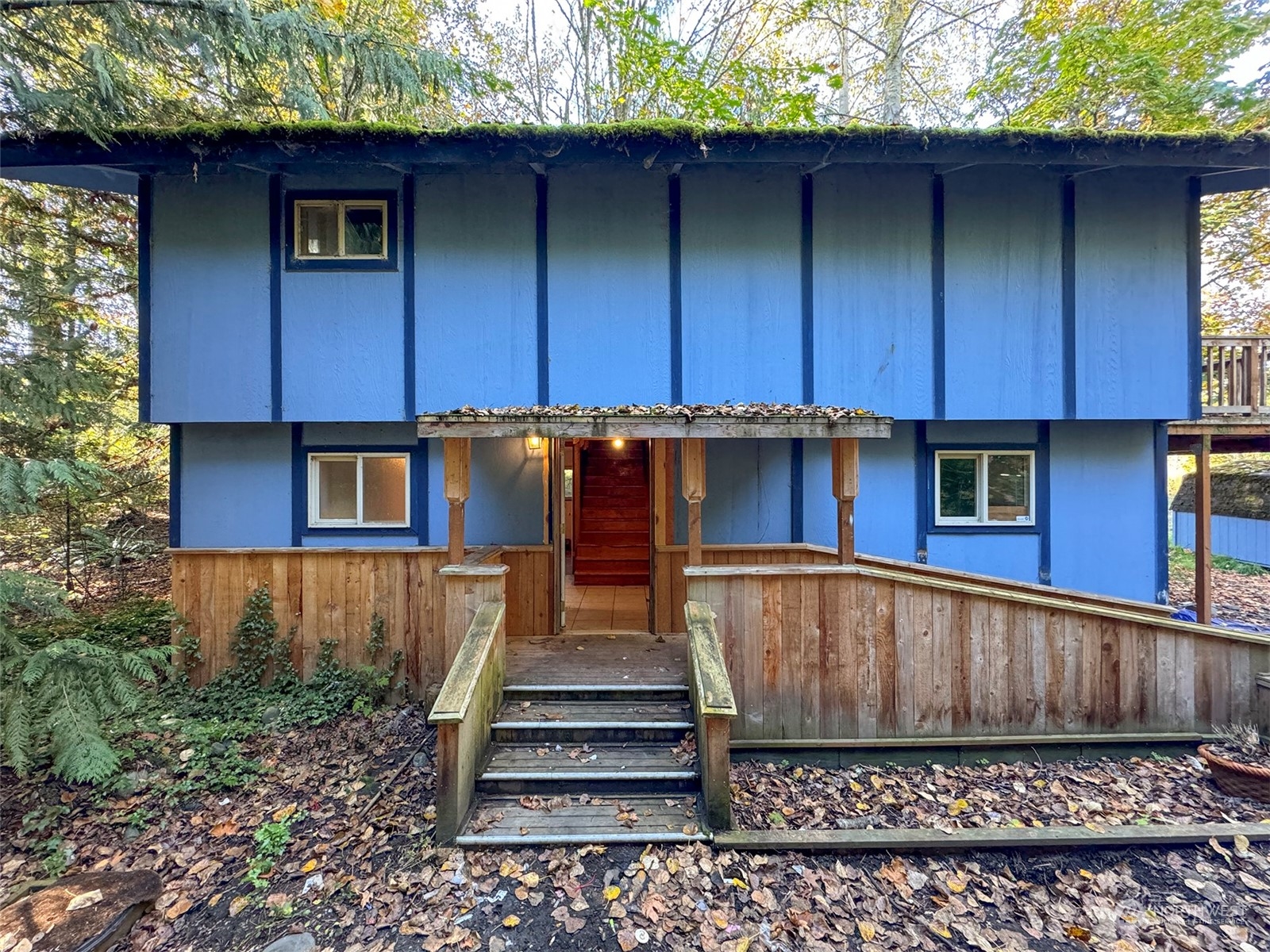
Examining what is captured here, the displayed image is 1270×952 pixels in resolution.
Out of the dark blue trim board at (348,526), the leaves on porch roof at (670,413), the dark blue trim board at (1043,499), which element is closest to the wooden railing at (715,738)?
the leaves on porch roof at (670,413)

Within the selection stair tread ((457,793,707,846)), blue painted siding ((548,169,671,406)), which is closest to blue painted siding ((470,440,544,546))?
blue painted siding ((548,169,671,406))

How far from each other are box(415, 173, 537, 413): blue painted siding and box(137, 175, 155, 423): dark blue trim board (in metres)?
2.81

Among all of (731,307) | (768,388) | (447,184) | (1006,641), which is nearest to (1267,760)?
(1006,641)

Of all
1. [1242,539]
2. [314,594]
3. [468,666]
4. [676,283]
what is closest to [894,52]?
[676,283]

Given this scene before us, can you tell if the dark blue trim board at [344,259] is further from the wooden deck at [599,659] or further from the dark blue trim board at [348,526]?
the wooden deck at [599,659]

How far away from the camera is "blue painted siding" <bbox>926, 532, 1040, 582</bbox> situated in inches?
231

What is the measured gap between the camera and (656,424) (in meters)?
4.11

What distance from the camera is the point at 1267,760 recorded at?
396 centimetres

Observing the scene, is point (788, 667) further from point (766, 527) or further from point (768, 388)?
point (768, 388)

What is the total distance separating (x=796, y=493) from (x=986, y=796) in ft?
10.3

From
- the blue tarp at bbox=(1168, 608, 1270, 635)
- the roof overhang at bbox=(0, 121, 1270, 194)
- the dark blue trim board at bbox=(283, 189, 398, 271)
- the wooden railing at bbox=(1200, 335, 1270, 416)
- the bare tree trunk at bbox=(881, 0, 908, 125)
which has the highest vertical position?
the bare tree trunk at bbox=(881, 0, 908, 125)

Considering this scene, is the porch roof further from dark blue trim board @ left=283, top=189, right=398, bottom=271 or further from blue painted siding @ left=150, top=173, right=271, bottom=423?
blue painted siding @ left=150, top=173, right=271, bottom=423

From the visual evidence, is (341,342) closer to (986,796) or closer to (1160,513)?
(986,796)

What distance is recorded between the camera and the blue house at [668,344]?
529 cm
